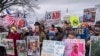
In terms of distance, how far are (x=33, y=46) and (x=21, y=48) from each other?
944 millimetres

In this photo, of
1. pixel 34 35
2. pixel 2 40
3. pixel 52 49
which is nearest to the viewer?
pixel 52 49

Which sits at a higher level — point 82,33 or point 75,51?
point 82,33

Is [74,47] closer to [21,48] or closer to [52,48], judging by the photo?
[52,48]

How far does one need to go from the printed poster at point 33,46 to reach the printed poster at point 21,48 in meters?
0.28

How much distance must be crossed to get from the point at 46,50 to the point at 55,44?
0.66 meters

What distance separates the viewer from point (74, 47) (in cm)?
1302

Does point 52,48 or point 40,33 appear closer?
point 52,48

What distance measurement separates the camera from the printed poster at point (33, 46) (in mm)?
14916

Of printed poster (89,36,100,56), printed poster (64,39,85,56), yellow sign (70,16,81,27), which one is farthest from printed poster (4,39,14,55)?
printed poster (89,36,100,56)

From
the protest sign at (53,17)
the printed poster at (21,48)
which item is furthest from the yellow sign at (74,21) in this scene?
the printed poster at (21,48)

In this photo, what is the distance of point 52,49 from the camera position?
13.9m

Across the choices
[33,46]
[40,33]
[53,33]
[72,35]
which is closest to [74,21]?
[53,33]

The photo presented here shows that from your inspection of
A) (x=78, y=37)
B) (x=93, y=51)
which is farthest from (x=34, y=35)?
(x=93, y=51)

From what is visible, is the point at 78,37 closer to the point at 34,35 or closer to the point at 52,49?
the point at 52,49
